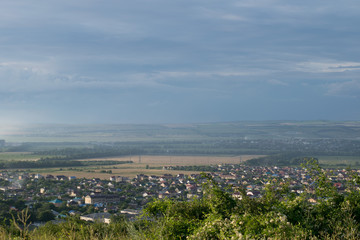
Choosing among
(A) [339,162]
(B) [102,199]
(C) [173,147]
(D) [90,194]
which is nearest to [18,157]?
(C) [173,147]

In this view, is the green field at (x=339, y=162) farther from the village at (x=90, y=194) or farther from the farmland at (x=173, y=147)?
the village at (x=90, y=194)

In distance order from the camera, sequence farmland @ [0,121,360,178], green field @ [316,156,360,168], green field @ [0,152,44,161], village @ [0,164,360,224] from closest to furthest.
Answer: village @ [0,164,360,224], green field @ [316,156,360,168], farmland @ [0,121,360,178], green field @ [0,152,44,161]

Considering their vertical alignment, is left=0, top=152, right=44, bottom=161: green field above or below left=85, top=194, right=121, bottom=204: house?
below

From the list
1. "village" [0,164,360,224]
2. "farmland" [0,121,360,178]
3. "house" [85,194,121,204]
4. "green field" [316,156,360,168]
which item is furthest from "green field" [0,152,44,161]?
"house" [85,194,121,204]

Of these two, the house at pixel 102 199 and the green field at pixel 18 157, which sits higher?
the house at pixel 102 199

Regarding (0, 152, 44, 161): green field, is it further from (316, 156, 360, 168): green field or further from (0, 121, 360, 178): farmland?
(316, 156, 360, 168): green field

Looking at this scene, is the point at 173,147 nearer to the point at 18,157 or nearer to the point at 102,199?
the point at 18,157

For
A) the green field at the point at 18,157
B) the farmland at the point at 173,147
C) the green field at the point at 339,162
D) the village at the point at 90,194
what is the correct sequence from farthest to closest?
the green field at the point at 18,157 → the farmland at the point at 173,147 → the green field at the point at 339,162 → the village at the point at 90,194

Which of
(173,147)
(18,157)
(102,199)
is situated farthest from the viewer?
(173,147)

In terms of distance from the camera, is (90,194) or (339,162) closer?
(90,194)

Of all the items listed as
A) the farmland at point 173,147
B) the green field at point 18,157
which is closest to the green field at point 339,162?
the farmland at point 173,147

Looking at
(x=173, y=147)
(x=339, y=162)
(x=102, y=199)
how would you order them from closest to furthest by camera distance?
(x=102, y=199) → (x=339, y=162) → (x=173, y=147)
